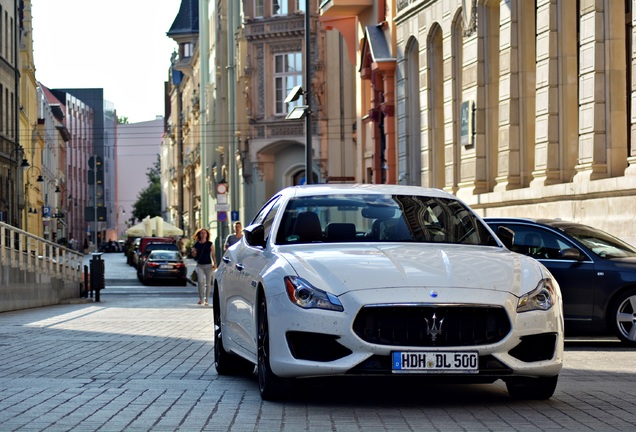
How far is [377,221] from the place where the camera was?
1046 centimetres

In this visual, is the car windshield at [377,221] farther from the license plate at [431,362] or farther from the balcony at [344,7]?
the balcony at [344,7]

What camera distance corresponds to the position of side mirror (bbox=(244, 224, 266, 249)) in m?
10.5

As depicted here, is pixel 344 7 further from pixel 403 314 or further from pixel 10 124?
pixel 403 314

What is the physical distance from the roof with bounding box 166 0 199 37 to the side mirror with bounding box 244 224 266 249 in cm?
10528

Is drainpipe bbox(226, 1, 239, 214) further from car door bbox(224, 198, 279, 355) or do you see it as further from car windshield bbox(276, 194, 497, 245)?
car windshield bbox(276, 194, 497, 245)

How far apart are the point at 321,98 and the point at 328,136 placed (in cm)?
153

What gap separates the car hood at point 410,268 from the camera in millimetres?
9016

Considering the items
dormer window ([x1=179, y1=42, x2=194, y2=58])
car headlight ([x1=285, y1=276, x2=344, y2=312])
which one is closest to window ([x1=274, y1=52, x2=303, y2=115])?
car headlight ([x1=285, y1=276, x2=344, y2=312])

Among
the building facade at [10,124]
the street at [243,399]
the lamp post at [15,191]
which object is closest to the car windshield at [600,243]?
the street at [243,399]

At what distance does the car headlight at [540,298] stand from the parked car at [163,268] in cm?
4124

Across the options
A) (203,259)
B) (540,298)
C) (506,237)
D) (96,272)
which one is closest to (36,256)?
(203,259)

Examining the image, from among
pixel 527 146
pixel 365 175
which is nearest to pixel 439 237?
pixel 527 146

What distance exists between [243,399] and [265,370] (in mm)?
450

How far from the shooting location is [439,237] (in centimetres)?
1041
